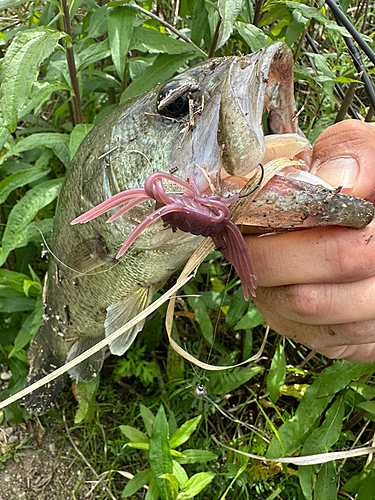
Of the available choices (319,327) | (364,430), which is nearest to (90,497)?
(364,430)

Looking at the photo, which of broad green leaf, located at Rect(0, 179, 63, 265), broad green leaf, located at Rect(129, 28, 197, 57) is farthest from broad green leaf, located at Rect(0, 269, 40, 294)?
broad green leaf, located at Rect(129, 28, 197, 57)

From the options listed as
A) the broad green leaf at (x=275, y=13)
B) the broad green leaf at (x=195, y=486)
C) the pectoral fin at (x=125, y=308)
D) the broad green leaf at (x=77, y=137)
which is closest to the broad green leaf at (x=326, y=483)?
the broad green leaf at (x=195, y=486)

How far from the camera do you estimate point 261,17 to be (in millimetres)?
1639

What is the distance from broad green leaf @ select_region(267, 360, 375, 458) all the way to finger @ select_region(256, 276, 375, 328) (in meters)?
0.63

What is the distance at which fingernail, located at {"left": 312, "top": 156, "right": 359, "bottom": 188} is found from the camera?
933mm

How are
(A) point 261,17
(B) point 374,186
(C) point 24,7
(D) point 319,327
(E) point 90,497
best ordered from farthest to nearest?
(C) point 24,7
(E) point 90,497
(A) point 261,17
(D) point 319,327
(B) point 374,186

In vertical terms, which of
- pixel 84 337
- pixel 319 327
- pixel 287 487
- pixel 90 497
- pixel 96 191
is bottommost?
pixel 90 497

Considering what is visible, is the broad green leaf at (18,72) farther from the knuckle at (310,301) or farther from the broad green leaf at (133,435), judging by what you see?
the broad green leaf at (133,435)

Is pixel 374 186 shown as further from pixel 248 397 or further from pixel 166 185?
→ pixel 248 397

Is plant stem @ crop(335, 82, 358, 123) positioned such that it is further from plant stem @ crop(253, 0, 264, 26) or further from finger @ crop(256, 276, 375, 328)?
finger @ crop(256, 276, 375, 328)

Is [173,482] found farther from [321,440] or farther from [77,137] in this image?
[77,137]

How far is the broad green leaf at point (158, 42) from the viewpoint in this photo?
1.47 metres

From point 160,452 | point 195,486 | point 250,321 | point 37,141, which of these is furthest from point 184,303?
point 37,141

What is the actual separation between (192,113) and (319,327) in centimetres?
57
